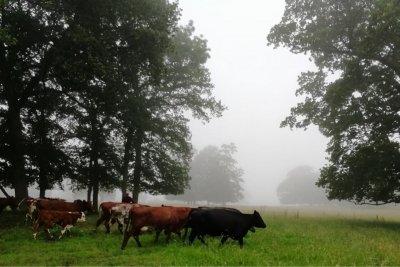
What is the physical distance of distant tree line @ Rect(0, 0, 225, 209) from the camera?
1919 centimetres

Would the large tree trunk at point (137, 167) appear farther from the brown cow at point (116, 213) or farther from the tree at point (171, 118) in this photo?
the brown cow at point (116, 213)

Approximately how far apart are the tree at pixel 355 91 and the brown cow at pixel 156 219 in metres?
11.0

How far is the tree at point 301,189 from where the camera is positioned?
112750 millimetres

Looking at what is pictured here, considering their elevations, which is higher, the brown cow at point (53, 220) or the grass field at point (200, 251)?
the brown cow at point (53, 220)

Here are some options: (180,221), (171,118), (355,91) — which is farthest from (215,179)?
(180,221)

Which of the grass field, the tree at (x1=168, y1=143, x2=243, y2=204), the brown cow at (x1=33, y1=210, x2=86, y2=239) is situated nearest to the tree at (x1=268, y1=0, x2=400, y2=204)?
the grass field

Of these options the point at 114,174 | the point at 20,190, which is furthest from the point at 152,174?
the point at 20,190

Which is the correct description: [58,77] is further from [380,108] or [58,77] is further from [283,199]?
[283,199]

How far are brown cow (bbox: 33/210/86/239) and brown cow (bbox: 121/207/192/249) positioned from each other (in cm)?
311

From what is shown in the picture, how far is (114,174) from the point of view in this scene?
90.0ft

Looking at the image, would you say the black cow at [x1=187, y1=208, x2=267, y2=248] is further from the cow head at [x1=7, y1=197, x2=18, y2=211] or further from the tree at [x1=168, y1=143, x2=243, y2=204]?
the tree at [x1=168, y1=143, x2=243, y2=204]

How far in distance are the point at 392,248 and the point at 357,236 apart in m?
3.41

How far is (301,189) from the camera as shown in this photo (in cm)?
12050

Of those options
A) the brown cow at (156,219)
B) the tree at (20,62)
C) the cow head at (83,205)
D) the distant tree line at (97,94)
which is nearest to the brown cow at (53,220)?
the brown cow at (156,219)
